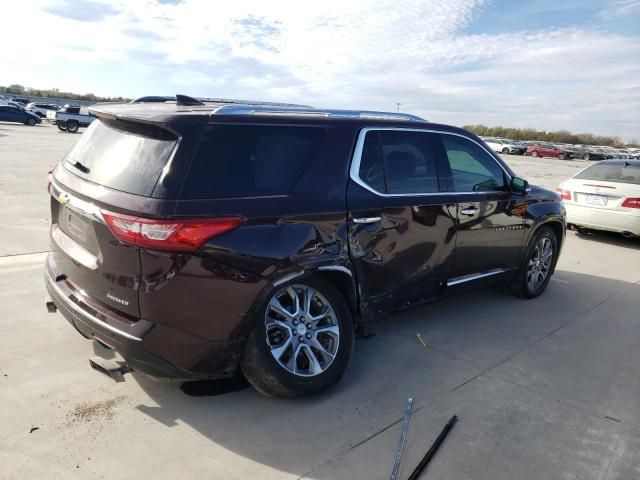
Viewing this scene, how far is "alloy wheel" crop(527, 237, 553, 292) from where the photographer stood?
5.74 m

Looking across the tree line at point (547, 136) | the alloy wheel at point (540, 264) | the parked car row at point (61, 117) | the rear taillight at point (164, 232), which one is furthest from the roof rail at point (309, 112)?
the tree line at point (547, 136)

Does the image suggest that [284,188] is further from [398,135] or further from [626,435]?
[626,435]

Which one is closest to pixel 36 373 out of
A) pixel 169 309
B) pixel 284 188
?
pixel 169 309

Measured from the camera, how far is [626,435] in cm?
328

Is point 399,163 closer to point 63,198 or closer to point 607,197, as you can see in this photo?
point 63,198

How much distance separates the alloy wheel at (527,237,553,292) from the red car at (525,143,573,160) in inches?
2093

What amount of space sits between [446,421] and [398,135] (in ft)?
7.02

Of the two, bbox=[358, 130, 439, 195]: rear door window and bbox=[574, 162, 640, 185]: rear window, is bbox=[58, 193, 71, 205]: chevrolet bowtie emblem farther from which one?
A: bbox=[574, 162, 640, 185]: rear window

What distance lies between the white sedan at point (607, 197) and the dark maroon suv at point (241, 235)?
591cm

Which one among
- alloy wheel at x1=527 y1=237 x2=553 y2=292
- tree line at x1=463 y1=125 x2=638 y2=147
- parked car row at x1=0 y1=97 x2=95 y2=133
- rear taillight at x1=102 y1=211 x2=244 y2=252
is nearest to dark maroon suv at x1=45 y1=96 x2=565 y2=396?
rear taillight at x1=102 y1=211 x2=244 y2=252

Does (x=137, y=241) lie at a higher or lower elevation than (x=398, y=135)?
lower

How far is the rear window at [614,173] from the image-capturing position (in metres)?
8.98

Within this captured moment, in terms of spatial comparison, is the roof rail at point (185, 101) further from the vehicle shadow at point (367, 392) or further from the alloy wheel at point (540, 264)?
the alloy wheel at point (540, 264)

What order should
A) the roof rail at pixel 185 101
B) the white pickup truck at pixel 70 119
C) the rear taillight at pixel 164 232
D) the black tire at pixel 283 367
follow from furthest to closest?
the white pickup truck at pixel 70 119 < the roof rail at pixel 185 101 < the black tire at pixel 283 367 < the rear taillight at pixel 164 232
